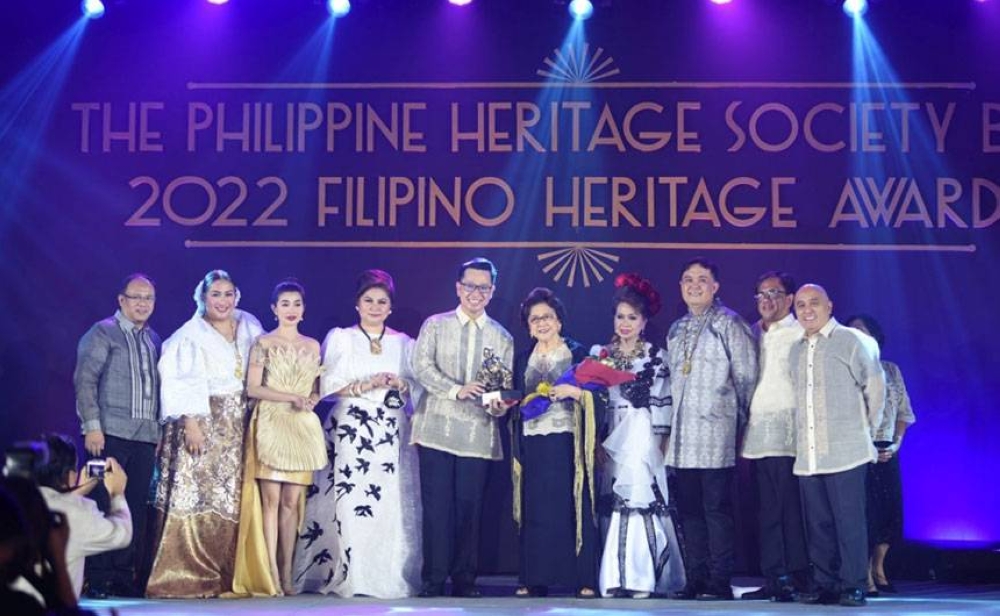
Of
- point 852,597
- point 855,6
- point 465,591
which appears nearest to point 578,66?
point 855,6

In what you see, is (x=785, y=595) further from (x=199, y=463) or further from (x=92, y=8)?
(x=92, y=8)

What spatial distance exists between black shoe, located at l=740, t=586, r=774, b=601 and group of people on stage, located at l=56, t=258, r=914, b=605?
2 centimetres

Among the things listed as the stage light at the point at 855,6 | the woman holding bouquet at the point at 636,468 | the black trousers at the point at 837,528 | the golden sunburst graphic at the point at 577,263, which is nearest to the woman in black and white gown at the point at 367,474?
the woman holding bouquet at the point at 636,468

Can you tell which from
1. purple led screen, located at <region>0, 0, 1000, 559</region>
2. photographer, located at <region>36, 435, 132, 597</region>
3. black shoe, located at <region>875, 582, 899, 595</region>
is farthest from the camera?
purple led screen, located at <region>0, 0, 1000, 559</region>

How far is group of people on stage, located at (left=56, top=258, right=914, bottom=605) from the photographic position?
736cm

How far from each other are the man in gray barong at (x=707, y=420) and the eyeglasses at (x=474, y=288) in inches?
39.7

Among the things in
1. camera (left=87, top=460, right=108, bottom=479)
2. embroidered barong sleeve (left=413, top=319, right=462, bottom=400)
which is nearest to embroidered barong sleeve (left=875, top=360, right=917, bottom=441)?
embroidered barong sleeve (left=413, top=319, right=462, bottom=400)

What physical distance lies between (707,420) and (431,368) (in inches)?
56.8

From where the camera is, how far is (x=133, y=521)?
7.61m

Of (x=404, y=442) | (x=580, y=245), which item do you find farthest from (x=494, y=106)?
(x=404, y=442)

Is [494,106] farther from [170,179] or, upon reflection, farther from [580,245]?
[170,179]

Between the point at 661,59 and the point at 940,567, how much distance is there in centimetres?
344

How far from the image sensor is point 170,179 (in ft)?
29.5

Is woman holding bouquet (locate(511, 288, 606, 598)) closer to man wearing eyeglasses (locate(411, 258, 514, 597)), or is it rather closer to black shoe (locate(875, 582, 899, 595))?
man wearing eyeglasses (locate(411, 258, 514, 597))
